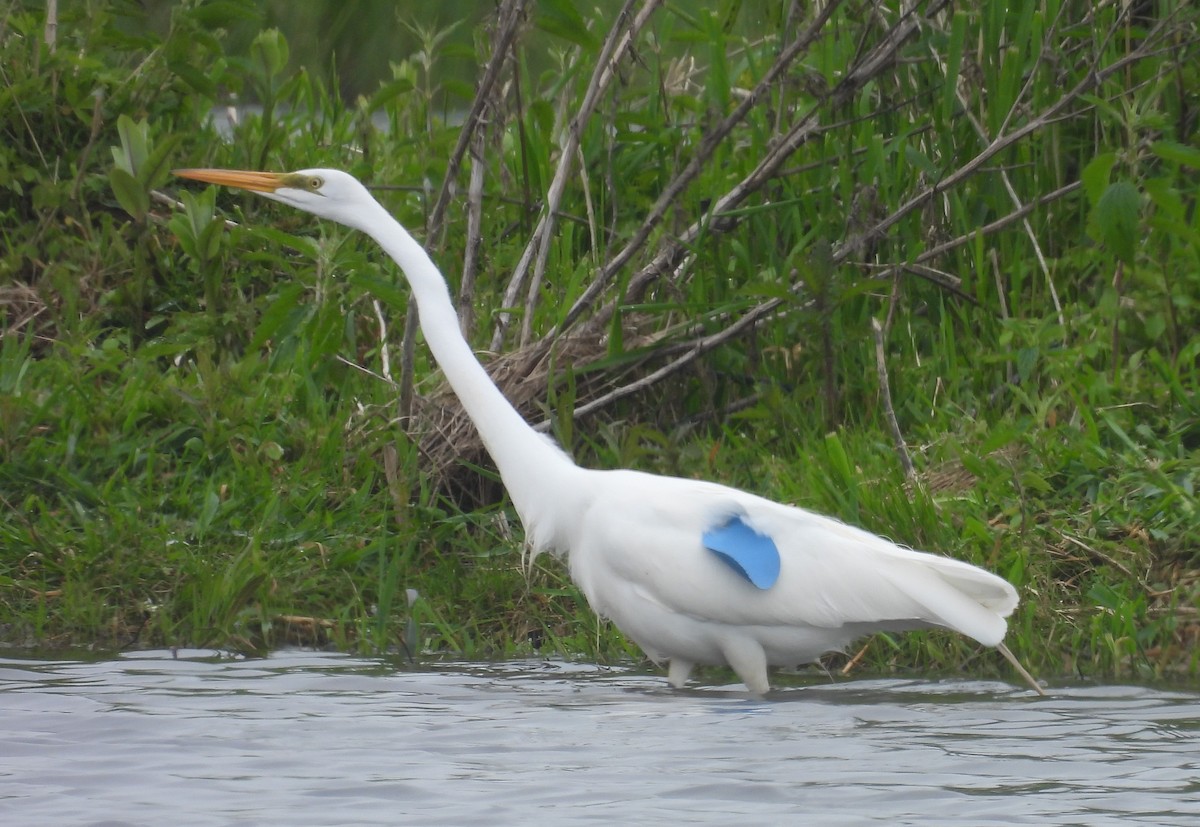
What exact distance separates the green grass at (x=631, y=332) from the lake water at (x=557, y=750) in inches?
17.0

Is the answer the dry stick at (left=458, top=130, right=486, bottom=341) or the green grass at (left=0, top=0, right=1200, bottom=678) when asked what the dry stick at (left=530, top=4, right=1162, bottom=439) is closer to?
the green grass at (left=0, top=0, right=1200, bottom=678)

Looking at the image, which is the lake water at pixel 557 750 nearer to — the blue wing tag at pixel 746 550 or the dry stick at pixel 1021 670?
the dry stick at pixel 1021 670

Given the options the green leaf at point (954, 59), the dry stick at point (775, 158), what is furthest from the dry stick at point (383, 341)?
the green leaf at point (954, 59)

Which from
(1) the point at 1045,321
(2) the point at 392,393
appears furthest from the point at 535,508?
(1) the point at 1045,321

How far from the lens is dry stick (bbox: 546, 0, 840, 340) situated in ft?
18.1

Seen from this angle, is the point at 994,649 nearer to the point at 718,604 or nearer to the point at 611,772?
the point at 718,604

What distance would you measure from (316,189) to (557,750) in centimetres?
187

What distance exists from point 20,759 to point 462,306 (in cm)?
265

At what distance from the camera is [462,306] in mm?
5785

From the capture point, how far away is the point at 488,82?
5.42 m

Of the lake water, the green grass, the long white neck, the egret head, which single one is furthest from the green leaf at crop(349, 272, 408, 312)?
the lake water

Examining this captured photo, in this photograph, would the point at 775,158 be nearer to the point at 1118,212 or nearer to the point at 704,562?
the point at 1118,212

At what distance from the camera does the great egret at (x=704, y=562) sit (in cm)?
418

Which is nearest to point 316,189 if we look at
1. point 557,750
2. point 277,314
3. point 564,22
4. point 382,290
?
point 382,290
